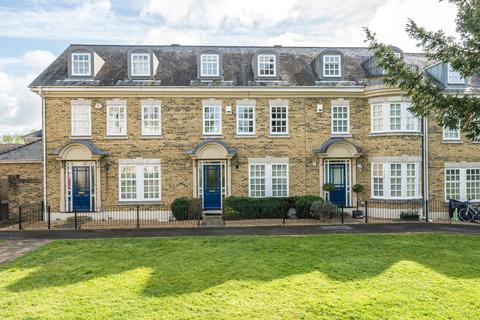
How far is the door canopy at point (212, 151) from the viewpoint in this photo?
18047 millimetres

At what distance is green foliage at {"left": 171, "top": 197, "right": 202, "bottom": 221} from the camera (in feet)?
56.6

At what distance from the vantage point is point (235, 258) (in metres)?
9.75

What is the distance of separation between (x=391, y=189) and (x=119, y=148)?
15148 millimetres

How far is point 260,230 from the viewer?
14.3m

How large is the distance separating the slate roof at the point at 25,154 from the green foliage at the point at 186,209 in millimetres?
8563

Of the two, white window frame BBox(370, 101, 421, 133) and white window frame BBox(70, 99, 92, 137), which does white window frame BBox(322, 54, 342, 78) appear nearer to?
white window frame BBox(370, 101, 421, 133)

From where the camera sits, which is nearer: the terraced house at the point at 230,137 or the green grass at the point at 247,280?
the green grass at the point at 247,280

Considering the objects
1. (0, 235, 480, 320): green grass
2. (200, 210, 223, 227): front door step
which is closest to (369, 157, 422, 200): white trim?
(0, 235, 480, 320): green grass

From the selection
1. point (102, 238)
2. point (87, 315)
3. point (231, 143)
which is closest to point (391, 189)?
point (231, 143)

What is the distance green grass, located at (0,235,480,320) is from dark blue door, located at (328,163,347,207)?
7.17m

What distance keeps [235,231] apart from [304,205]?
4.80 meters

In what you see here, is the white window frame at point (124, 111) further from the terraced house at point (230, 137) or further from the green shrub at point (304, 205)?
the green shrub at point (304, 205)

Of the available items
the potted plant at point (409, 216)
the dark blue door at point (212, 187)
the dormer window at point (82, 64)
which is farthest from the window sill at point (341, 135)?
the dormer window at point (82, 64)

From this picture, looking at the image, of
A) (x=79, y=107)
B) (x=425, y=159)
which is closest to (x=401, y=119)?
(x=425, y=159)
